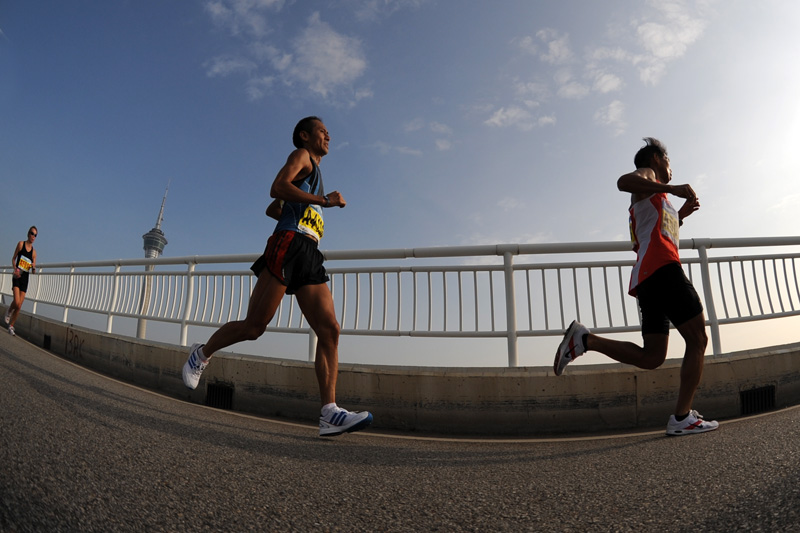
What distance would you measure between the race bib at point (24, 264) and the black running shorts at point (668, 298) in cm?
1123

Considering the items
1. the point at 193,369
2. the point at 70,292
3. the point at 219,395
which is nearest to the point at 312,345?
the point at 219,395

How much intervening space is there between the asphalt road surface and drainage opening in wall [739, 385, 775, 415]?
693 millimetres

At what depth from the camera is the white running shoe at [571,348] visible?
3.21m

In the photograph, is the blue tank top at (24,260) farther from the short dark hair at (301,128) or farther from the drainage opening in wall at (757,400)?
the drainage opening in wall at (757,400)

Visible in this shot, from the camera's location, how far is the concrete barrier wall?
338cm

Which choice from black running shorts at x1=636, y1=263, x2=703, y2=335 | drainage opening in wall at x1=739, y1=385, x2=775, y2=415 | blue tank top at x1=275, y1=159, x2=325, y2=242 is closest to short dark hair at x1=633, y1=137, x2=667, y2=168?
black running shorts at x1=636, y1=263, x2=703, y2=335

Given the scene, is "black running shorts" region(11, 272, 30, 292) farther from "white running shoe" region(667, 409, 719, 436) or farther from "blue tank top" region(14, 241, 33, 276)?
"white running shoe" region(667, 409, 719, 436)

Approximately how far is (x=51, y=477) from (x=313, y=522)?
1071 millimetres

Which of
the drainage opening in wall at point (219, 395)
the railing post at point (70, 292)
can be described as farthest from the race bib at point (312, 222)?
the railing post at point (70, 292)

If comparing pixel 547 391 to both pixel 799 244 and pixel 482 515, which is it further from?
pixel 799 244

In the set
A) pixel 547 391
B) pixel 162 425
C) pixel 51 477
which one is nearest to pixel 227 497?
Answer: pixel 51 477

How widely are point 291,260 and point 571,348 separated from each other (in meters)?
2.21

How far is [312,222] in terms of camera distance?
3.09 metres

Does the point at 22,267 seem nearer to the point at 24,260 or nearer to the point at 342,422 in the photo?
the point at 24,260
